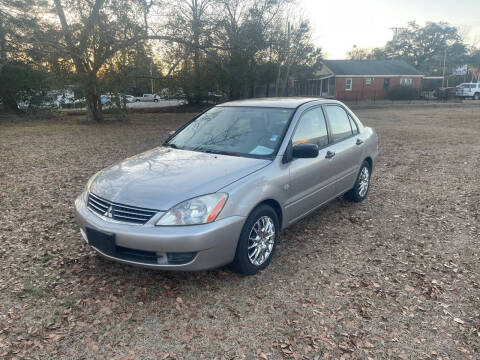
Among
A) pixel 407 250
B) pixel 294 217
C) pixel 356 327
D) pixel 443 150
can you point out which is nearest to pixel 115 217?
pixel 294 217

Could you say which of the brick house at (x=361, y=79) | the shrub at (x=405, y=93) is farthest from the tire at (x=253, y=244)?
the shrub at (x=405, y=93)

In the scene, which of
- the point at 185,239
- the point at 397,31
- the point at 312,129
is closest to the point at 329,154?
the point at 312,129

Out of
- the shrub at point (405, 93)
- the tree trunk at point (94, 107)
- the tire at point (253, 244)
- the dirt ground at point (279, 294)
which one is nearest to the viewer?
the dirt ground at point (279, 294)

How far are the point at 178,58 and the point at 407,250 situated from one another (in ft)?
60.9

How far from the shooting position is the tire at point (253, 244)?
3.44 meters

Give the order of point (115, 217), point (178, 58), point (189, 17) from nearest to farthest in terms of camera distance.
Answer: point (115, 217) < point (189, 17) < point (178, 58)

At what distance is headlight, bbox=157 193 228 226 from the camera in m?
3.13

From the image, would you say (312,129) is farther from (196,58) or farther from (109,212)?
(196,58)

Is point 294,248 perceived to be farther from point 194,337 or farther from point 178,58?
point 178,58

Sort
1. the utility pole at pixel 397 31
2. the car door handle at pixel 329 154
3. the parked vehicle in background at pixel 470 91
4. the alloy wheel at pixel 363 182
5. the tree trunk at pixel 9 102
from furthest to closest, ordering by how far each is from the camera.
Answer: the utility pole at pixel 397 31
the parked vehicle in background at pixel 470 91
the tree trunk at pixel 9 102
the alloy wheel at pixel 363 182
the car door handle at pixel 329 154

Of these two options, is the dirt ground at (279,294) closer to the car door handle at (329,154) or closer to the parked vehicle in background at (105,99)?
the car door handle at (329,154)

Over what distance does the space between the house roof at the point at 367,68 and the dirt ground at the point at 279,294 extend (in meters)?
38.7

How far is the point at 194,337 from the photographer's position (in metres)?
2.90

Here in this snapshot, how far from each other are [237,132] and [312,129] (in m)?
0.95
